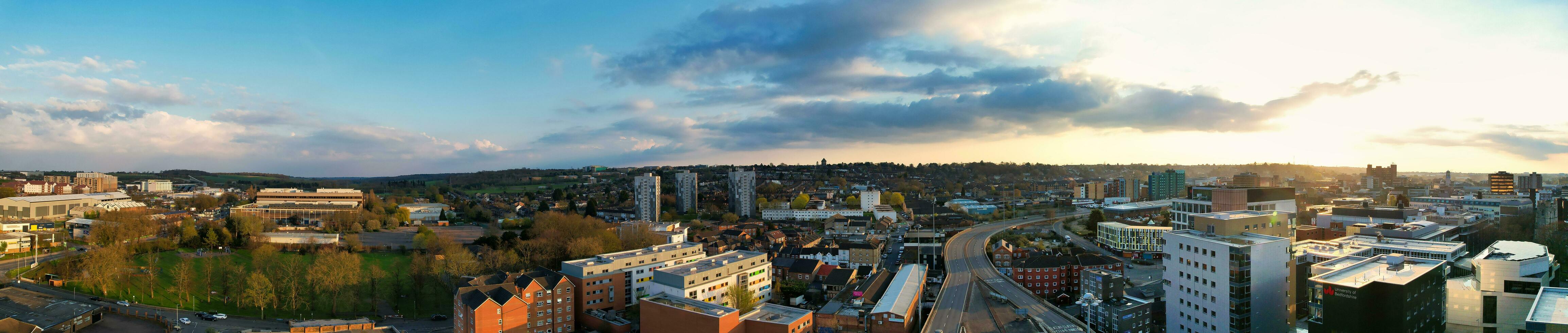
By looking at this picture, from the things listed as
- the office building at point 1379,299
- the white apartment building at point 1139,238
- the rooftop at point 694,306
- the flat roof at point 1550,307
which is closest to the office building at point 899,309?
the rooftop at point 694,306

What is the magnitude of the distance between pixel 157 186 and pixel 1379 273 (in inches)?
4332

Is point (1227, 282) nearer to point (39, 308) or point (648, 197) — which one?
point (39, 308)

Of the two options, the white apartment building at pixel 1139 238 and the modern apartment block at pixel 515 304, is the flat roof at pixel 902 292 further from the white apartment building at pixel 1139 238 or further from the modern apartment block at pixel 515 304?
the white apartment building at pixel 1139 238

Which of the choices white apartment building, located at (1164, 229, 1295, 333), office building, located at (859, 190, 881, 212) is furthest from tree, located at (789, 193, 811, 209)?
white apartment building, located at (1164, 229, 1295, 333)

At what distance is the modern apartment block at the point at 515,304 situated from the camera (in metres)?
18.1

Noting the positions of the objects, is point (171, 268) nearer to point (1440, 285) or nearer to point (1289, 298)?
point (1289, 298)

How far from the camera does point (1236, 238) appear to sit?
53.4 feet

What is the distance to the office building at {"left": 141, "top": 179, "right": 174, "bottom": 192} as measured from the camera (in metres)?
78.8

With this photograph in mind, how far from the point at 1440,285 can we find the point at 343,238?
46.7m

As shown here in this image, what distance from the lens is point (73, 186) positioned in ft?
217

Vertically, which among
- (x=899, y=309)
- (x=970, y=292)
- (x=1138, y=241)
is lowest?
(x=970, y=292)

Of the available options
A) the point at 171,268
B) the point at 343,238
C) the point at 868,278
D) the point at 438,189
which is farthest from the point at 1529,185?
the point at 438,189

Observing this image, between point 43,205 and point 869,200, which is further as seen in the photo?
point 869,200

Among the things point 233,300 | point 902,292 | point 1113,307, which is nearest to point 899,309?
point 902,292
